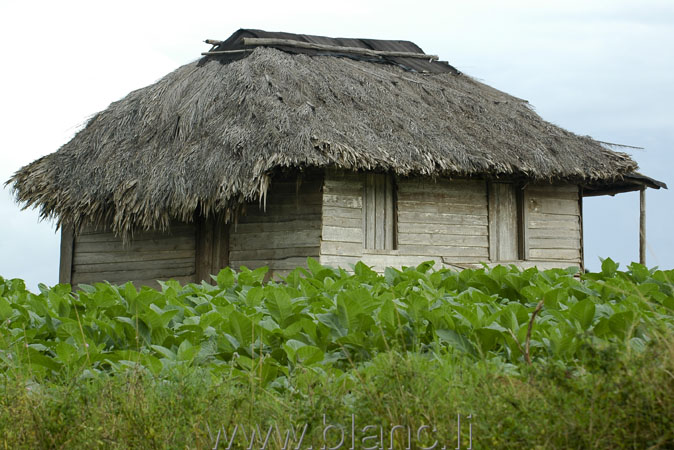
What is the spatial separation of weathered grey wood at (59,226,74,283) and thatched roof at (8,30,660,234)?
54 centimetres

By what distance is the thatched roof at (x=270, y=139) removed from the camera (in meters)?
11.3

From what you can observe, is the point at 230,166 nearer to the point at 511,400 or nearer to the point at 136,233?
the point at 136,233

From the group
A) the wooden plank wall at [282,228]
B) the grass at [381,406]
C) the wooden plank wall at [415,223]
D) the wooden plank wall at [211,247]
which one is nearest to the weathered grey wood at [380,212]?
the wooden plank wall at [415,223]

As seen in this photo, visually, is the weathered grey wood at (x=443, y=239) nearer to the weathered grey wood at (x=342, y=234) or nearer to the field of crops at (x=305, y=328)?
the weathered grey wood at (x=342, y=234)

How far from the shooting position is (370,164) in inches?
440

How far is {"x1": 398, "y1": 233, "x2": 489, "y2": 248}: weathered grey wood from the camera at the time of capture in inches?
481

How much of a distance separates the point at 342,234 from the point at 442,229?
6.21 ft

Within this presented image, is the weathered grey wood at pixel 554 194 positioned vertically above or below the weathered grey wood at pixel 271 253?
above

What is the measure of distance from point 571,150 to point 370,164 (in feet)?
14.8

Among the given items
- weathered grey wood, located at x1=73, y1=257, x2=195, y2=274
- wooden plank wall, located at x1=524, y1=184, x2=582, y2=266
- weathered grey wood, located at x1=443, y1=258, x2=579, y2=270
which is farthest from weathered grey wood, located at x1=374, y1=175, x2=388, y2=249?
weathered grey wood, located at x1=73, y1=257, x2=195, y2=274

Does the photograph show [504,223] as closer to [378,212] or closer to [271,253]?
[378,212]

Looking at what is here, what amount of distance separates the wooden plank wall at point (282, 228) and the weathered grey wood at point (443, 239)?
4.99ft

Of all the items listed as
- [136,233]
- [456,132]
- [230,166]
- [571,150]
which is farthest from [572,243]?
[136,233]

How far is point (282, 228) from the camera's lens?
38.3ft
